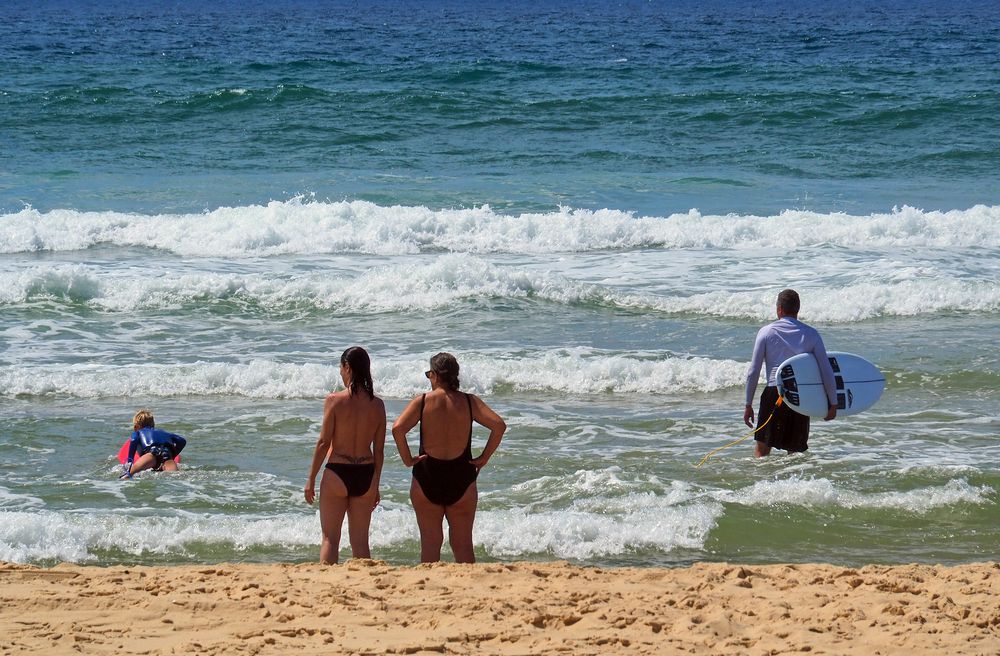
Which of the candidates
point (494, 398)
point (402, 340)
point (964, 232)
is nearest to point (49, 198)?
point (402, 340)

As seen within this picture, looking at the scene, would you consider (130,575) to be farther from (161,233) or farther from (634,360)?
(161,233)

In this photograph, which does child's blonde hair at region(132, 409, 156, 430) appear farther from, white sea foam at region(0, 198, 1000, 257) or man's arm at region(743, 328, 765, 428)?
white sea foam at region(0, 198, 1000, 257)

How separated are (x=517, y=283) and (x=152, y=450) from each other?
7357 mm

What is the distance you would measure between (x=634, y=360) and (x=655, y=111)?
745 inches

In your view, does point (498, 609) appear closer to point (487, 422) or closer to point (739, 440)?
point (487, 422)

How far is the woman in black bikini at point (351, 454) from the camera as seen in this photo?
6266 millimetres

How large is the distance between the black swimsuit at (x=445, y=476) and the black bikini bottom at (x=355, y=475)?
0.28m

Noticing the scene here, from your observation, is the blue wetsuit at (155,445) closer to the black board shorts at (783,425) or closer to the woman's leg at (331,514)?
the woman's leg at (331,514)

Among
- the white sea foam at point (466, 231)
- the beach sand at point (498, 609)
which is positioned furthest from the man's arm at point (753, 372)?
the white sea foam at point (466, 231)

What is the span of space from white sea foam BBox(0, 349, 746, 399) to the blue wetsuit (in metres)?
2.36

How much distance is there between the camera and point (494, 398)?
10.9 m

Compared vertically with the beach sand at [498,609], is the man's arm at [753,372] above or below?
above

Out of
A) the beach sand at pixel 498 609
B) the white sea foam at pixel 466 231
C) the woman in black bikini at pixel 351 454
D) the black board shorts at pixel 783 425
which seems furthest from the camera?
the white sea foam at pixel 466 231

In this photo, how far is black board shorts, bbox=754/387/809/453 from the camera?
841cm
